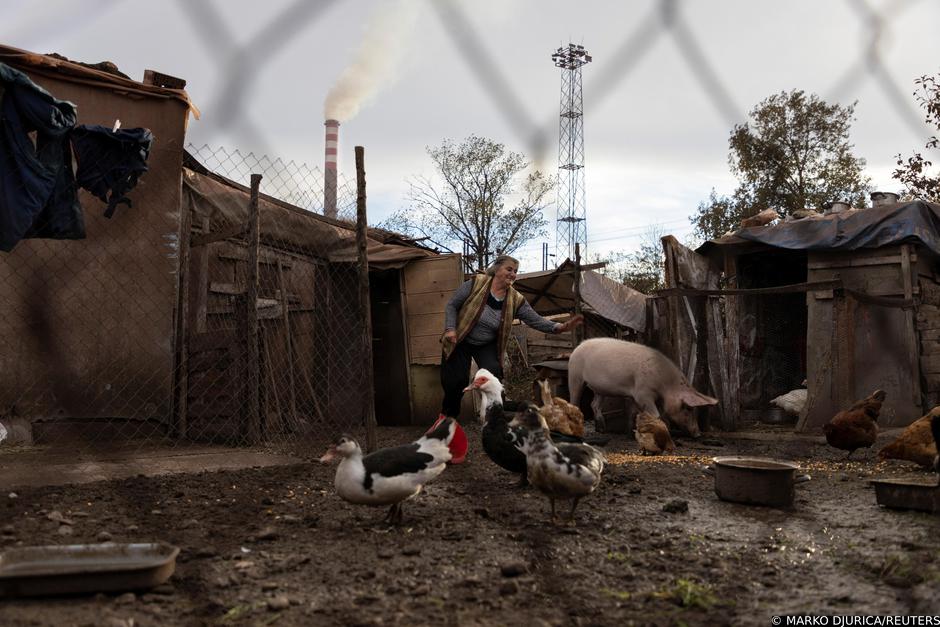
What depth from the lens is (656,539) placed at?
3836mm

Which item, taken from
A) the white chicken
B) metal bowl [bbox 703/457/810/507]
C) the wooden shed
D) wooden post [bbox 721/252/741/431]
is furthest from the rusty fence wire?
the white chicken

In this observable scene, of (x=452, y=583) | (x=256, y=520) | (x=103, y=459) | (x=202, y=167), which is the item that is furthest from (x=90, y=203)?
(x=452, y=583)

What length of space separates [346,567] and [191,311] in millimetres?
4817

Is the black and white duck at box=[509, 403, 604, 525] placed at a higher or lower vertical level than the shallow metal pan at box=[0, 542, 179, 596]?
higher

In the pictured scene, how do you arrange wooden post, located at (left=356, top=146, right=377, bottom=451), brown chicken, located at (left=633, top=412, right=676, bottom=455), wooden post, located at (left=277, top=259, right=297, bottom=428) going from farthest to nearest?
1. wooden post, located at (left=277, top=259, right=297, bottom=428)
2. brown chicken, located at (left=633, top=412, right=676, bottom=455)
3. wooden post, located at (left=356, top=146, right=377, bottom=451)

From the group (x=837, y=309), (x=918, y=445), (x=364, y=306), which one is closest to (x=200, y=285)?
(x=364, y=306)

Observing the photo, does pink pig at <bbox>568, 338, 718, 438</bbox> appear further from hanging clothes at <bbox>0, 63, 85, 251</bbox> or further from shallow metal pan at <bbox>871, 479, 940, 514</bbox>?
hanging clothes at <bbox>0, 63, 85, 251</bbox>

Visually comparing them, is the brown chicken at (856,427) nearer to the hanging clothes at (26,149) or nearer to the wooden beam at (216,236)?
the wooden beam at (216,236)

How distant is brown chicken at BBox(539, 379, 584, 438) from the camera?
6.55 metres

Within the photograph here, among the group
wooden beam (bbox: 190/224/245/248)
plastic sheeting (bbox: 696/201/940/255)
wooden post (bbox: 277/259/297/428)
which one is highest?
plastic sheeting (bbox: 696/201/940/255)

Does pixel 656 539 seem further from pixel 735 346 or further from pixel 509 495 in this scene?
pixel 735 346

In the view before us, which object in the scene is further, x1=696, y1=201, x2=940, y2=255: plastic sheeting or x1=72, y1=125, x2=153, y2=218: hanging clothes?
x1=696, y1=201, x2=940, y2=255: plastic sheeting

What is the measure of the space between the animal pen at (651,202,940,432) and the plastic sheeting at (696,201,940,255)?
0.01 m

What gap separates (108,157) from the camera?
577 centimetres
